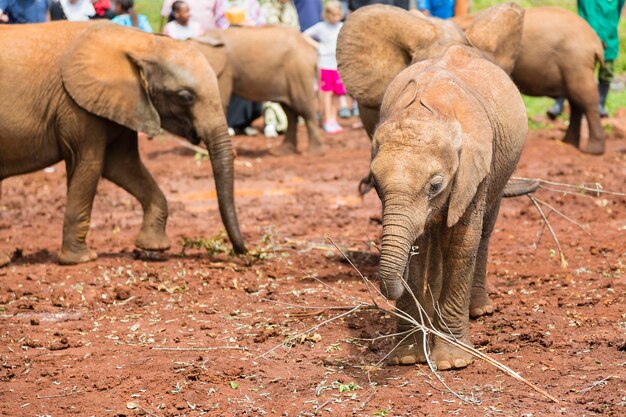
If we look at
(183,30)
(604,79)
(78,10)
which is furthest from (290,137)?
(604,79)

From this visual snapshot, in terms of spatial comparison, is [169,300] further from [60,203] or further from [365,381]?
[60,203]

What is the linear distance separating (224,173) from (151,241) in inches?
33.7

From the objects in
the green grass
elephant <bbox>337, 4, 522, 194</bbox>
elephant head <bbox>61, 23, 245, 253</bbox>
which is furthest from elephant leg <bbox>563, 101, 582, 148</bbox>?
the green grass

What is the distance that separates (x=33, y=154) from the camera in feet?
28.9

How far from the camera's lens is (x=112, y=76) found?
8.79 meters

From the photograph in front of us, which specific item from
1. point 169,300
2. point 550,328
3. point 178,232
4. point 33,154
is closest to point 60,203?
point 178,232

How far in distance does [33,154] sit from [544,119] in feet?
29.3

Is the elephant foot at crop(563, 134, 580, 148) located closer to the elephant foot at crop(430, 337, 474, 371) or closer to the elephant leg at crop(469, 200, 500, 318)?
the elephant leg at crop(469, 200, 500, 318)

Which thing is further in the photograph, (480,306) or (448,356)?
(480,306)

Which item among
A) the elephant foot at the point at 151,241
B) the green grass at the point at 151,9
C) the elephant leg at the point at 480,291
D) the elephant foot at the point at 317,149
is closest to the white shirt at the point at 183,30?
the elephant foot at the point at 317,149

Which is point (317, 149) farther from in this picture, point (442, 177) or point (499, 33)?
point (442, 177)

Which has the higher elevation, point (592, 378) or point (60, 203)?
point (592, 378)

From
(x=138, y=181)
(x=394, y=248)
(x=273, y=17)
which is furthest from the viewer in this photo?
(x=273, y=17)

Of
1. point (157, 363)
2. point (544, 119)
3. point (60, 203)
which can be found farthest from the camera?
point (544, 119)
